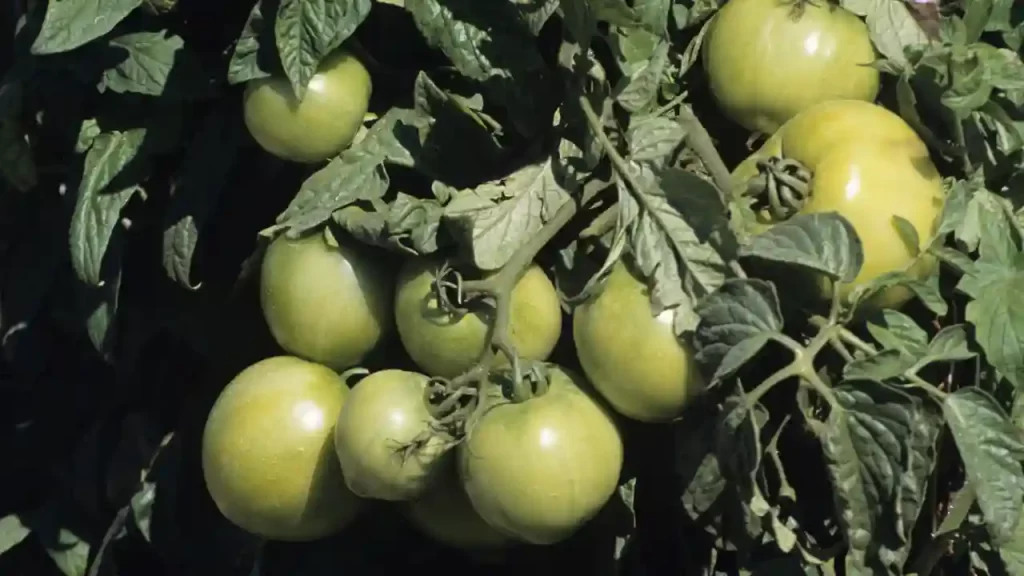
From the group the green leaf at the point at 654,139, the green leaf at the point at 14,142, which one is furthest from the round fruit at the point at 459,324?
the green leaf at the point at 14,142

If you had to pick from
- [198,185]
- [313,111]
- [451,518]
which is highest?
[313,111]

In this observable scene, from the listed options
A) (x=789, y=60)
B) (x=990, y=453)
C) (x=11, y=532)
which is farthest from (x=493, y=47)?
(x=11, y=532)

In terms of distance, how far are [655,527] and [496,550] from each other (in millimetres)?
138

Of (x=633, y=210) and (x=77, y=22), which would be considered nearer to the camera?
(x=633, y=210)

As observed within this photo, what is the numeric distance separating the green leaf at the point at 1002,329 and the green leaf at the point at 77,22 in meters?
0.65

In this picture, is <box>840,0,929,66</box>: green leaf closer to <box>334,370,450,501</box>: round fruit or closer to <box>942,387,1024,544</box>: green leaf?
<box>942,387,1024,544</box>: green leaf

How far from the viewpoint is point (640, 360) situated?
0.78m

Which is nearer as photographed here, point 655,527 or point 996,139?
point 996,139

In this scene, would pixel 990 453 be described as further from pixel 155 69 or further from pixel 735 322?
pixel 155 69

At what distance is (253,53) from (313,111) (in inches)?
2.6

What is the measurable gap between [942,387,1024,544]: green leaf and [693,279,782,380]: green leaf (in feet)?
0.39

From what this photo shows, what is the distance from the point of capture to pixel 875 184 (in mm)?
798

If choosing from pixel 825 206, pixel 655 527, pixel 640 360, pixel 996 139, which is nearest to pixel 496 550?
pixel 655 527

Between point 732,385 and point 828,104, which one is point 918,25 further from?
point 732,385
